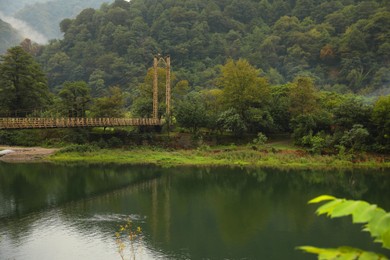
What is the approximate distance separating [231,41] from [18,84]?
5954cm

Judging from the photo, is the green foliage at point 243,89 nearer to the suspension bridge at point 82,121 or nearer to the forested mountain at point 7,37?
the suspension bridge at point 82,121

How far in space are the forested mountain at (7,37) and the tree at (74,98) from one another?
109 meters

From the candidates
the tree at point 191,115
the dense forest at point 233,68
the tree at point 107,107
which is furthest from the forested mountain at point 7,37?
the tree at point 191,115

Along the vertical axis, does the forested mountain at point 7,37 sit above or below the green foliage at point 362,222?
above

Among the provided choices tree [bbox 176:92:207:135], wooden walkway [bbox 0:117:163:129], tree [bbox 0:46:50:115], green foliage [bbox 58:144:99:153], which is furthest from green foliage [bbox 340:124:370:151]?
tree [bbox 0:46:50:115]

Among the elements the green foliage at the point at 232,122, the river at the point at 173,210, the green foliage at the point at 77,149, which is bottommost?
the river at the point at 173,210

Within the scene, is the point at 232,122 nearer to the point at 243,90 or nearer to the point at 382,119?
the point at 243,90

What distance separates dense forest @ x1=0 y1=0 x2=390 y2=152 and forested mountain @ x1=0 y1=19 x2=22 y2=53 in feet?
132

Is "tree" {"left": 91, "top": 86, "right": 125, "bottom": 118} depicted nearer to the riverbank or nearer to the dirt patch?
the riverbank

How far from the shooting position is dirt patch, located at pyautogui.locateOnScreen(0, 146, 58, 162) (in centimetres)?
4159

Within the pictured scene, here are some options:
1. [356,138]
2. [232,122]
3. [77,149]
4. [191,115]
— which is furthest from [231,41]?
[77,149]

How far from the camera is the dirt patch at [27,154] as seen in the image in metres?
41.6

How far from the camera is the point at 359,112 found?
42094 millimetres

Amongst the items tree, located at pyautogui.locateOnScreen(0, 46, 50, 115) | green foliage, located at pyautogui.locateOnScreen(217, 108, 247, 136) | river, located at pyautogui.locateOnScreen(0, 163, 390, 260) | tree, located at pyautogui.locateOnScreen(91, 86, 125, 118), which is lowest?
river, located at pyautogui.locateOnScreen(0, 163, 390, 260)
